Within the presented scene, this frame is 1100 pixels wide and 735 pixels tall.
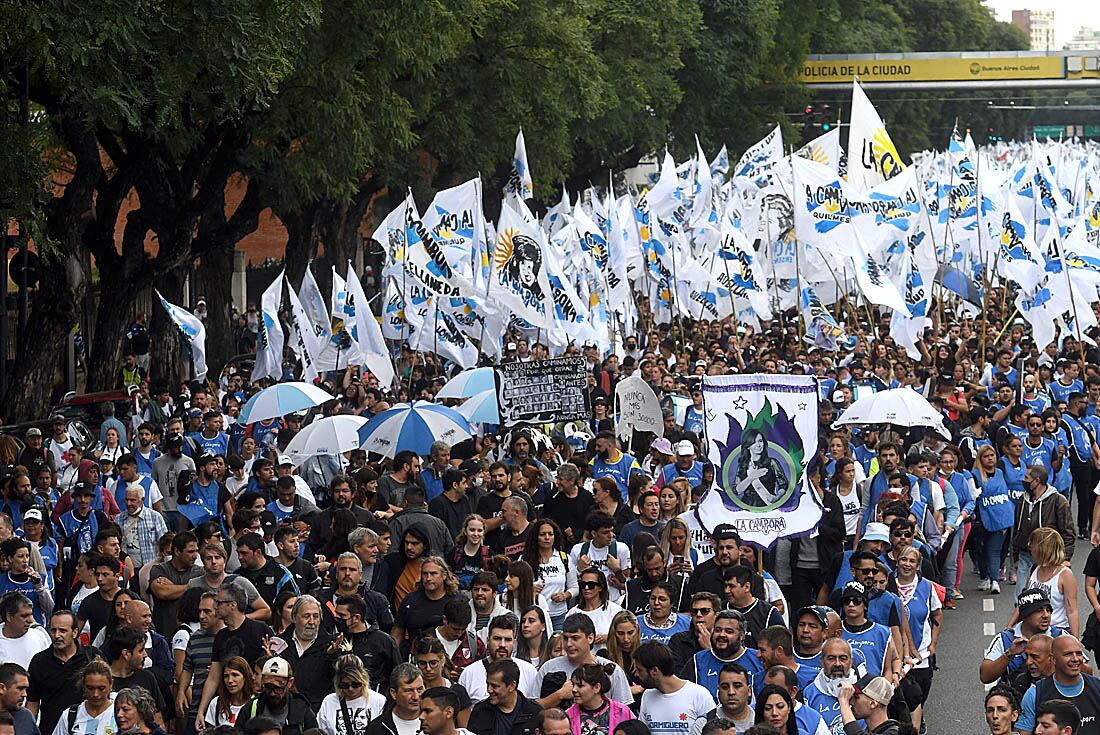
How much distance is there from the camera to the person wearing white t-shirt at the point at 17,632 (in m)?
10.1

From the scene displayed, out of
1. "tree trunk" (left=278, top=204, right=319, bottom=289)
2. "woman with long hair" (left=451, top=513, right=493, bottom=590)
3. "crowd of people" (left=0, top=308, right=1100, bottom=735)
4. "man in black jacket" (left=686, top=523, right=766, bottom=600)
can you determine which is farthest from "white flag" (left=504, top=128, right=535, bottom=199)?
"man in black jacket" (left=686, top=523, right=766, bottom=600)

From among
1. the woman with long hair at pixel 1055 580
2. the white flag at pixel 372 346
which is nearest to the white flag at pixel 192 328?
the white flag at pixel 372 346

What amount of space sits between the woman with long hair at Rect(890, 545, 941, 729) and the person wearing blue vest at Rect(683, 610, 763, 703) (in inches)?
57.0

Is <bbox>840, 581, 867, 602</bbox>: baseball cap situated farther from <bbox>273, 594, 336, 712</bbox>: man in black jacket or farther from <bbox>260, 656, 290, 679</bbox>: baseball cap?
<bbox>260, 656, 290, 679</bbox>: baseball cap

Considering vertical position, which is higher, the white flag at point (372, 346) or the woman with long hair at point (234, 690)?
the white flag at point (372, 346)

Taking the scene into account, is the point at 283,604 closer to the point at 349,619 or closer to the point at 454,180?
the point at 349,619

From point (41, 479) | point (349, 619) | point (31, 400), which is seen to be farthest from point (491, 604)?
point (31, 400)

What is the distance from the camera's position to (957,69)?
2876 inches

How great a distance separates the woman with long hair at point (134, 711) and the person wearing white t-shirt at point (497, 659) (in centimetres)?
145

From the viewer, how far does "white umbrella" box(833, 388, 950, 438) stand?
54.5ft

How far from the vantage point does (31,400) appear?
24594mm

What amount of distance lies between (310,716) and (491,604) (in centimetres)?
174

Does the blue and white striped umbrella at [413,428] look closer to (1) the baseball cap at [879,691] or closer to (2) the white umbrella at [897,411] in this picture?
(2) the white umbrella at [897,411]

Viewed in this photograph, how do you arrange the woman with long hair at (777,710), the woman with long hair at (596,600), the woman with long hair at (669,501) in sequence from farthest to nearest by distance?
the woman with long hair at (669,501) < the woman with long hair at (596,600) < the woman with long hair at (777,710)
